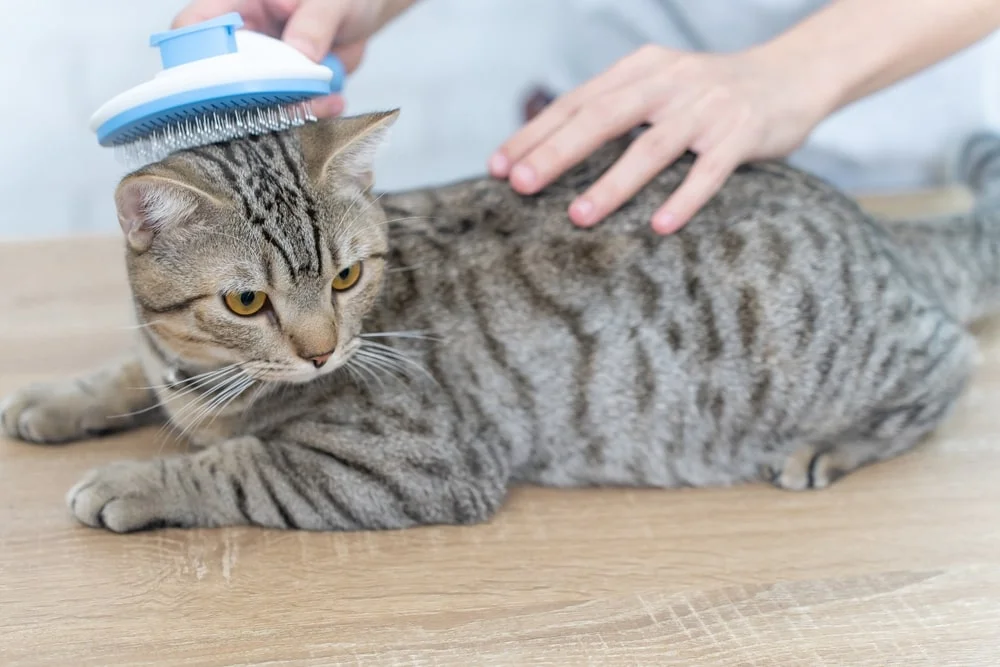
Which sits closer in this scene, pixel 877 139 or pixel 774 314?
pixel 774 314

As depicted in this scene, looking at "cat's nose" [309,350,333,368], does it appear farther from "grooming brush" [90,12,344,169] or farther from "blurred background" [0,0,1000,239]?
"blurred background" [0,0,1000,239]

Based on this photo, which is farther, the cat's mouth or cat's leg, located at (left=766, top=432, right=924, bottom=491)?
cat's leg, located at (left=766, top=432, right=924, bottom=491)

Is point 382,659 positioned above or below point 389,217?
below

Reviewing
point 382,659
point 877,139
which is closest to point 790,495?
point 382,659

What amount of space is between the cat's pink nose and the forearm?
2.94 ft

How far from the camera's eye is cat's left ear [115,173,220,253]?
1.01m

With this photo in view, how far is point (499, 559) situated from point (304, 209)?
49 cm

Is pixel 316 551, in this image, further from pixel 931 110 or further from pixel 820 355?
pixel 931 110

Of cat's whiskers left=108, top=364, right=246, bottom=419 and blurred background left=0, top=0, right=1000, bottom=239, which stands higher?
blurred background left=0, top=0, right=1000, bottom=239

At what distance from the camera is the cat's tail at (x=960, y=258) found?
64.2 inches

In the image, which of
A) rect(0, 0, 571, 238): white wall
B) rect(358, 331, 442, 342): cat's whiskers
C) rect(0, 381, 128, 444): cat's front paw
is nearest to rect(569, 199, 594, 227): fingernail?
rect(358, 331, 442, 342): cat's whiskers

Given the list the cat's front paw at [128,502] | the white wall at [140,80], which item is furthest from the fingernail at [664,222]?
the white wall at [140,80]

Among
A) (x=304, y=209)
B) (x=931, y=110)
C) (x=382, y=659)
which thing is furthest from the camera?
(x=931, y=110)

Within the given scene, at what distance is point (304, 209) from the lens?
1.12 metres
